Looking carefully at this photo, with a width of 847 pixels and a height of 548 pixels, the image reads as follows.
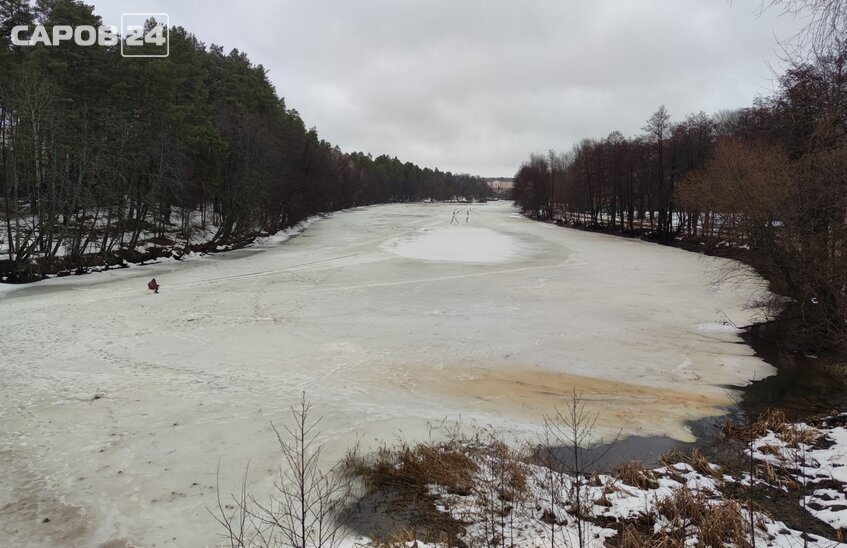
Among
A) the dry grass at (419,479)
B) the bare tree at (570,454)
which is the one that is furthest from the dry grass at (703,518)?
the dry grass at (419,479)

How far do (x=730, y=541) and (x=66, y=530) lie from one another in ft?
24.2

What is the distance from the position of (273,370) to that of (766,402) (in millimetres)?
10607

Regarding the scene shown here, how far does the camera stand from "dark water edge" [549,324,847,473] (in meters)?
7.74

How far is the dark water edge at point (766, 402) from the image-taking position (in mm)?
7742

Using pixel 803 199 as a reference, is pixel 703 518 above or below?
below

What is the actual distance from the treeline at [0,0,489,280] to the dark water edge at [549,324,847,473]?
25.6 m

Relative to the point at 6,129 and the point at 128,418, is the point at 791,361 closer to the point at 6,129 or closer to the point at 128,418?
the point at 128,418

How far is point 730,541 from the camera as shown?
5152 mm

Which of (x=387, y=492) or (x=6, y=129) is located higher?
(x=6, y=129)

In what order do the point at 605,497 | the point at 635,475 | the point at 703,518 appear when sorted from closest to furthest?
the point at 703,518 < the point at 605,497 < the point at 635,475

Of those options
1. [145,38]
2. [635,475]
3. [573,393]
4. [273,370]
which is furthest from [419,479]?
[145,38]

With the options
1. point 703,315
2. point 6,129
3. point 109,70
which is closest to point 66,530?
point 703,315

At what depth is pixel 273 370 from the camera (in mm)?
10992

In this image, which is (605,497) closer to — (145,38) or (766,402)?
(766,402)
